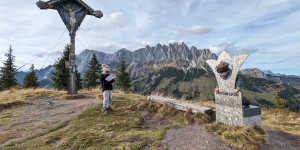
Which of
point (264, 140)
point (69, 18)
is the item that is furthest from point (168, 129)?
point (69, 18)

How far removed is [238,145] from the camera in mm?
3992

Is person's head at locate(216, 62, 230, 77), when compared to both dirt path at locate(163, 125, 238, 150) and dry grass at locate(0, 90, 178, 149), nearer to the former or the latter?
dirt path at locate(163, 125, 238, 150)

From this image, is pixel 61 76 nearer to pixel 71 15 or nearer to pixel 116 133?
pixel 71 15

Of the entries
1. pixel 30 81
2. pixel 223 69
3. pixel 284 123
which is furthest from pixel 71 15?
pixel 30 81

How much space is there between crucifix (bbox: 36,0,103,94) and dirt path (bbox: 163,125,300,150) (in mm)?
8574

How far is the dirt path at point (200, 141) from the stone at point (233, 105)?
879 mm

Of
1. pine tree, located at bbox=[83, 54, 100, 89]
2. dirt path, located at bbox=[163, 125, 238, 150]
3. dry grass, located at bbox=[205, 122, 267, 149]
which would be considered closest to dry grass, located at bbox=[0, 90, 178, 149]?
dirt path, located at bbox=[163, 125, 238, 150]

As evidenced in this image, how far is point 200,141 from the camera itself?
4246 millimetres

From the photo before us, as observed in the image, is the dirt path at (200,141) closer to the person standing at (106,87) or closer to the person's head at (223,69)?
the person's head at (223,69)

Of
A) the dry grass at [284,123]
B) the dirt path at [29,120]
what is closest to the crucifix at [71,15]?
the dirt path at [29,120]

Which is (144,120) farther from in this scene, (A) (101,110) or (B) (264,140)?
(B) (264,140)

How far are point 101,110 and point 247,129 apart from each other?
21.0 feet

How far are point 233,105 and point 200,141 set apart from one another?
6.75ft

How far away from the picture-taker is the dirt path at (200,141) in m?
3.92
